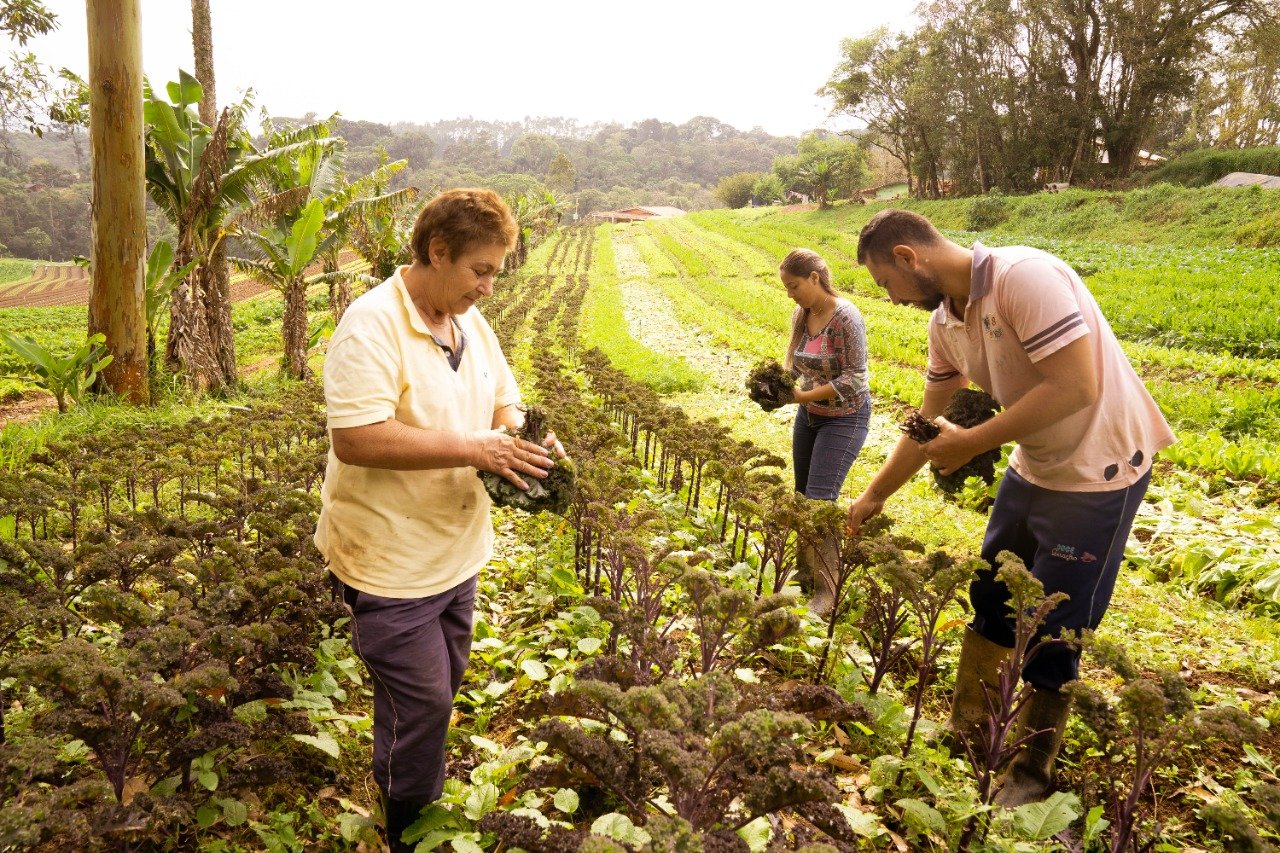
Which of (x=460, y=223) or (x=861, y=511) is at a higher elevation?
(x=460, y=223)

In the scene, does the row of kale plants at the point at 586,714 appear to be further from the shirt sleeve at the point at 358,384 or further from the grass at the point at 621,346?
the grass at the point at 621,346

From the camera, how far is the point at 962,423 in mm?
2959

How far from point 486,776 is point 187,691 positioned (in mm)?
1143

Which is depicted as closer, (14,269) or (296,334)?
(296,334)

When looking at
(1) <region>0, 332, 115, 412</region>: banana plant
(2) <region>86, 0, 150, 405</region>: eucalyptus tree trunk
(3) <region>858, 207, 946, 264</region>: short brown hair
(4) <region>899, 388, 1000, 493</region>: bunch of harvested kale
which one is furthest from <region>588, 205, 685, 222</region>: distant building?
(3) <region>858, 207, 946, 264</region>: short brown hair

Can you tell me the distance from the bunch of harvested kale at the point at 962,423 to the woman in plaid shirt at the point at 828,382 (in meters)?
0.92

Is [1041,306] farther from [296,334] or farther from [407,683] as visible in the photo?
[296,334]

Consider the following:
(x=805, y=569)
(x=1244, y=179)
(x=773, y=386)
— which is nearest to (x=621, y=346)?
(x=805, y=569)

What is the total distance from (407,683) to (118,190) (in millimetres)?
9264

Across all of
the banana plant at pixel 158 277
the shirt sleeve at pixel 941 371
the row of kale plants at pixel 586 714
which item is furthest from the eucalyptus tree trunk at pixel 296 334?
the shirt sleeve at pixel 941 371

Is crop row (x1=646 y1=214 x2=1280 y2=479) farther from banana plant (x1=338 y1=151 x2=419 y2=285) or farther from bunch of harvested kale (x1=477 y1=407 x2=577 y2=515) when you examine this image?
banana plant (x1=338 y1=151 x2=419 y2=285)

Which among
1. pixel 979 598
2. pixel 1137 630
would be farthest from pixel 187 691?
pixel 1137 630

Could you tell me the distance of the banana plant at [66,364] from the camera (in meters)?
8.62

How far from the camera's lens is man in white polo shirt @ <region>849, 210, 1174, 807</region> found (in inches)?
93.0
